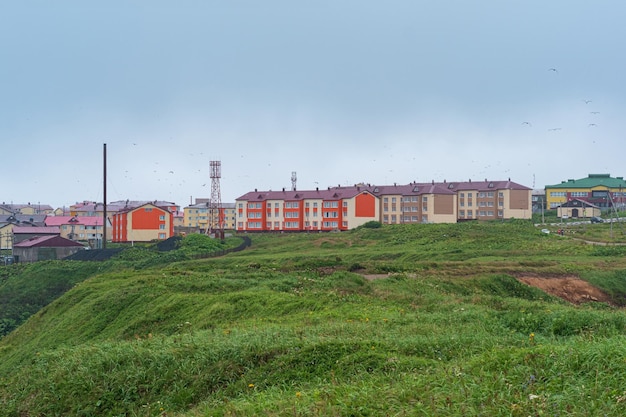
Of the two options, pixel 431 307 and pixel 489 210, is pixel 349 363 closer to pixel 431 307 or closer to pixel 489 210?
pixel 431 307

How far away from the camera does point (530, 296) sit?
24.5 m

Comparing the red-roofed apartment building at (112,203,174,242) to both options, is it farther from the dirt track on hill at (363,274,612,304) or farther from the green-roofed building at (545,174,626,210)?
the green-roofed building at (545,174,626,210)

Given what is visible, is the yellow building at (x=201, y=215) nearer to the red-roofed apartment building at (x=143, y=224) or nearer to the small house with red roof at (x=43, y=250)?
the red-roofed apartment building at (x=143, y=224)

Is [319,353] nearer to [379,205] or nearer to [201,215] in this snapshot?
[379,205]

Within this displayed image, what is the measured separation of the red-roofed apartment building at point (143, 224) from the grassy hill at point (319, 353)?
158 feet

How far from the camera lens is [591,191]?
319 ft

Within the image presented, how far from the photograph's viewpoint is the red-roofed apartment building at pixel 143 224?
237ft

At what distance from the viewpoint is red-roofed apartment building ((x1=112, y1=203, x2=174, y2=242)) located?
237 feet

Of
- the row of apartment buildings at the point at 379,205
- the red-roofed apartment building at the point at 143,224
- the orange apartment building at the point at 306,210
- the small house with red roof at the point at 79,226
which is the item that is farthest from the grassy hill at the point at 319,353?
the small house with red roof at the point at 79,226

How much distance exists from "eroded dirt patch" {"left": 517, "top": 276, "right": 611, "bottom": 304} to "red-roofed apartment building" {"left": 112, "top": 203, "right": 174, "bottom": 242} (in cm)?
5393

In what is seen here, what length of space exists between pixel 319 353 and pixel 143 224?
219 ft

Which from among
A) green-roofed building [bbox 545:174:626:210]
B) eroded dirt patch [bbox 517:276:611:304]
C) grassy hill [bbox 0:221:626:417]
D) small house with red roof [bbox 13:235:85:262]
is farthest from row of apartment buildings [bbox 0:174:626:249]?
grassy hill [bbox 0:221:626:417]

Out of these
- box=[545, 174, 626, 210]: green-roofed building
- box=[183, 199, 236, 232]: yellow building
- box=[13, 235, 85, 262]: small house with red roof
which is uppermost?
box=[545, 174, 626, 210]: green-roofed building

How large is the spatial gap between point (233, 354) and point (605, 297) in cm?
2316
